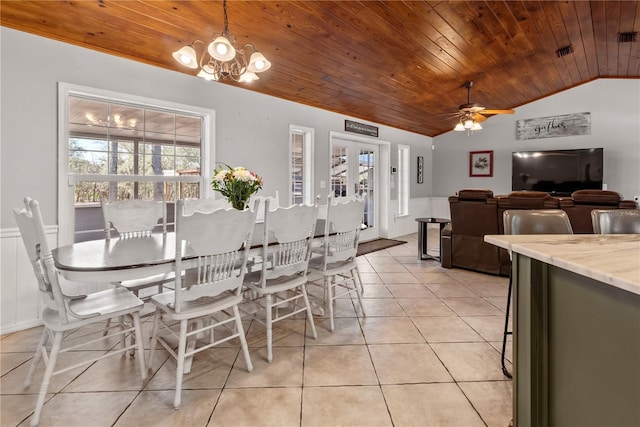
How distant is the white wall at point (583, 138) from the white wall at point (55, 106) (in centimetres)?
520

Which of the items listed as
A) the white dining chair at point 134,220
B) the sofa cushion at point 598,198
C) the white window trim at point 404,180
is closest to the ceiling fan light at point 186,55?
the white dining chair at point 134,220

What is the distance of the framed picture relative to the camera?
293 inches

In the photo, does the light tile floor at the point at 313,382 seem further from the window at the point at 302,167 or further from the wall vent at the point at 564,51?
the wall vent at the point at 564,51

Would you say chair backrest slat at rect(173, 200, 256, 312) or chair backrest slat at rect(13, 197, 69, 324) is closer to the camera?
chair backrest slat at rect(13, 197, 69, 324)

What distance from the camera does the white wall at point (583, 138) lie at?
19.3ft

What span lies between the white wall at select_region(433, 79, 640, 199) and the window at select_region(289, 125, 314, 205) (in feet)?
14.6

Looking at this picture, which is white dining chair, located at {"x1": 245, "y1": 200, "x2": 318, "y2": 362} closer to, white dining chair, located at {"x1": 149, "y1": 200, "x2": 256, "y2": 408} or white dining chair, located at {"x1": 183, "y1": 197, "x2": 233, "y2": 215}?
white dining chair, located at {"x1": 149, "y1": 200, "x2": 256, "y2": 408}

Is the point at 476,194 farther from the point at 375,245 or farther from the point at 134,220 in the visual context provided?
the point at 134,220

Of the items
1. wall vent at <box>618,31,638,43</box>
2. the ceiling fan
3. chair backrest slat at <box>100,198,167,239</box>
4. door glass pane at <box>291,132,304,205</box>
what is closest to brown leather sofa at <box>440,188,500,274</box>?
the ceiling fan

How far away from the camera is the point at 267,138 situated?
4.36 meters

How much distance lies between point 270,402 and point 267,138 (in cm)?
333

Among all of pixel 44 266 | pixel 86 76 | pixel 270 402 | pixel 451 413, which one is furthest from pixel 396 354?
pixel 86 76

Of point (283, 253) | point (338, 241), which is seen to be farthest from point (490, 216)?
point (283, 253)

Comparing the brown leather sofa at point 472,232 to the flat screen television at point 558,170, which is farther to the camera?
the flat screen television at point 558,170
